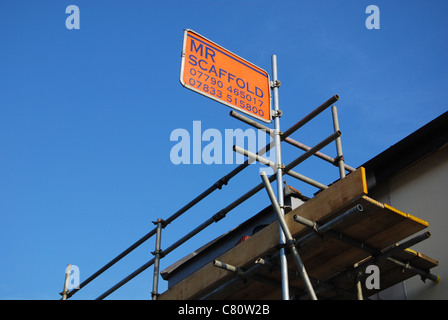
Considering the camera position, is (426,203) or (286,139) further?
A: (426,203)

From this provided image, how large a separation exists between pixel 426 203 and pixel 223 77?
11.5 feet

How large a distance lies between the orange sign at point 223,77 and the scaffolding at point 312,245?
0.23 m

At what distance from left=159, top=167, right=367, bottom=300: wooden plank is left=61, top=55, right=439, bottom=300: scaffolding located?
0.04 ft

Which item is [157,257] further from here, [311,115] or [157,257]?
[311,115]

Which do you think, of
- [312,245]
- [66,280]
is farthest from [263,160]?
[66,280]

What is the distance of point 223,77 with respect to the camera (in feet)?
27.1

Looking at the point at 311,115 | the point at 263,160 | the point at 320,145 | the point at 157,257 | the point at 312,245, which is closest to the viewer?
the point at 312,245

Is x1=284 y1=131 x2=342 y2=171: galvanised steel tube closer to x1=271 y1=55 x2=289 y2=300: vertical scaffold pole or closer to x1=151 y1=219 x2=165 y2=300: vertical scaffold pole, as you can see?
x1=271 y1=55 x2=289 y2=300: vertical scaffold pole

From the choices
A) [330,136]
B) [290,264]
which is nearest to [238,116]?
[330,136]

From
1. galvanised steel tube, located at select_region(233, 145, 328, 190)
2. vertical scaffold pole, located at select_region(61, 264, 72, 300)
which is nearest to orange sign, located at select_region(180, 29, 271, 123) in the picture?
galvanised steel tube, located at select_region(233, 145, 328, 190)

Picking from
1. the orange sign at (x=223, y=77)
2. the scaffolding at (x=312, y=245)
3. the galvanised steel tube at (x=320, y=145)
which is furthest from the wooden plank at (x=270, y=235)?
the orange sign at (x=223, y=77)

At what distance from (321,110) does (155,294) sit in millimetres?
3490

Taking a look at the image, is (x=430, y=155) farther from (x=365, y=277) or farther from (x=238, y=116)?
(x=238, y=116)

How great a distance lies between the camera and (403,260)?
7543 millimetres
